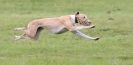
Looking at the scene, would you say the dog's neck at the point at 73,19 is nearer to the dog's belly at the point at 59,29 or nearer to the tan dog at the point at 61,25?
the tan dog at the point at 61,25

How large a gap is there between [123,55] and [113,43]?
84.8 inches

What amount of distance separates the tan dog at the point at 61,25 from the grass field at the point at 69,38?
1.28 ft

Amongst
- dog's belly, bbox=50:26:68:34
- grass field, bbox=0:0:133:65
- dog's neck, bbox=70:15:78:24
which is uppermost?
dog's neck, bbox=70:15:78:24

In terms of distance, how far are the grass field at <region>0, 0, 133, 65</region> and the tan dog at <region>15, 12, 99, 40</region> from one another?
391 millimetres

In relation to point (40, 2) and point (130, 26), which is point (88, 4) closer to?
point (40, 2)

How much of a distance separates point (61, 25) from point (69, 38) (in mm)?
2979

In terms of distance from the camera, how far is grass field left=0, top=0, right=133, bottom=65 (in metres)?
11.8

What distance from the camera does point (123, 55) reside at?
12.8 metres

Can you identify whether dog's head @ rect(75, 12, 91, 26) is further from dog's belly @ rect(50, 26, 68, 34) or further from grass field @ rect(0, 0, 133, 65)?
grass field @ rect(0, 0, 133, 65)

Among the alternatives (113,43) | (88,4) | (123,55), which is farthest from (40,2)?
(123,55)

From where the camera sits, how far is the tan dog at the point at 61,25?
1295 centimetres

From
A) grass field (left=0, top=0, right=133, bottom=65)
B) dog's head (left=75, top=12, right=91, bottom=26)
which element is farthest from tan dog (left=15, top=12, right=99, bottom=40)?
grass field (left=0, top=0, right=133, bottom=65)

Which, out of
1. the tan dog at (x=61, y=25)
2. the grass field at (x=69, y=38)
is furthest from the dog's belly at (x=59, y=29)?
the grass field at (x=69, y=38)

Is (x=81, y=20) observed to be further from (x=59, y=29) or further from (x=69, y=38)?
(x=69, y=38)
